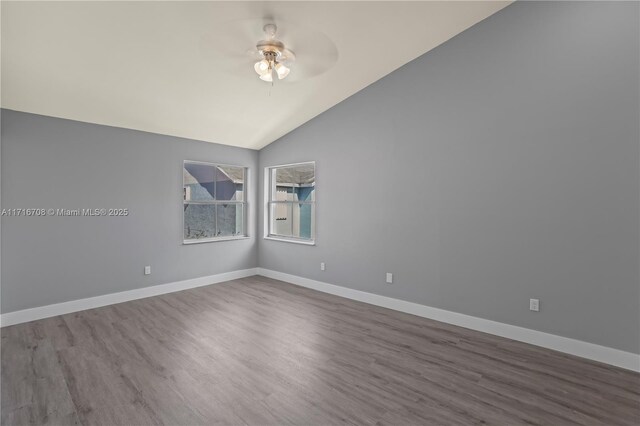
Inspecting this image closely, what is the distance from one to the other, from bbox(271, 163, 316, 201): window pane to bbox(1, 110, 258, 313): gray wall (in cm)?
125

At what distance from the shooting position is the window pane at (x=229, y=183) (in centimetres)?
550

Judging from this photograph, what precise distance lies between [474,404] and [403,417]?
0.53 m

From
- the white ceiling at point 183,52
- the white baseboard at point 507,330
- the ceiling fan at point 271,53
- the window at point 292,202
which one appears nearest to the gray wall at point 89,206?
the white ceiling at point 183,52

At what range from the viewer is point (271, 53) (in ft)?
10.00

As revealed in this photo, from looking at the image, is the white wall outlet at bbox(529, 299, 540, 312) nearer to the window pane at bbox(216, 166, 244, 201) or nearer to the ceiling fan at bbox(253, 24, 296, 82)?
the ceiling fan at bbox(253, 24, 296, 82)

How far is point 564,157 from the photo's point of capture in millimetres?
2852

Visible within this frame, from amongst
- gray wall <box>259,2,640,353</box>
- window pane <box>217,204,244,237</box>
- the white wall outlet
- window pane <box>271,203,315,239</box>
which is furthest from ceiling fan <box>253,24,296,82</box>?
the white wall outlet

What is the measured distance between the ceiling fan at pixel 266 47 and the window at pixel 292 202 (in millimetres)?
1891

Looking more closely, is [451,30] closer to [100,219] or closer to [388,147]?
[388,147]

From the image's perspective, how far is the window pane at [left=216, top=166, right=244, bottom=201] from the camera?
5.50 m

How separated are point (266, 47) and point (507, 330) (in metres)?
3.70

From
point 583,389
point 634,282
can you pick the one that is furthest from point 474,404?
point 634,282

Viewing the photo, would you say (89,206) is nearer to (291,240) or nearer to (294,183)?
(291,240)

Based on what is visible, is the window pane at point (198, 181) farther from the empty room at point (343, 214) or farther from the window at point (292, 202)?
the window at point (292, 202)
